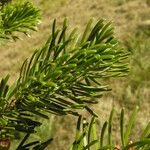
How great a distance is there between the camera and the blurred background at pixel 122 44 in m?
7.99

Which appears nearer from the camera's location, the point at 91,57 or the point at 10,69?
the point at 91,57

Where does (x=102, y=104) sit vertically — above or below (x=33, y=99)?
above

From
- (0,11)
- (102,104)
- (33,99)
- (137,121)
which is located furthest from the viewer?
(102,104)

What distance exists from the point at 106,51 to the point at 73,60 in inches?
4.2

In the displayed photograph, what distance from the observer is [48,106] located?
3.51 feet

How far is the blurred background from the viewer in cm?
799

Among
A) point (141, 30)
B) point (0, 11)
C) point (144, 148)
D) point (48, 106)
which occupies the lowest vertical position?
point (144, 148)

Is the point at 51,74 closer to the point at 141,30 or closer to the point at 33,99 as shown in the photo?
the point at 33,99

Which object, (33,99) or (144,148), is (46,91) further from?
(144,148)

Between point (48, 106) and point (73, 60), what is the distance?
0.49 ft

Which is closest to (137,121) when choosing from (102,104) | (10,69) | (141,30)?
(102,104)

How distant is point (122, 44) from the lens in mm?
9617

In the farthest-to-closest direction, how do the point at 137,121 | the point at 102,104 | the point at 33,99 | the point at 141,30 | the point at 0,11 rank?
the point at 141,30, the point at 102,104, the point at 137,121, the point at 0,11, the point at 33,99

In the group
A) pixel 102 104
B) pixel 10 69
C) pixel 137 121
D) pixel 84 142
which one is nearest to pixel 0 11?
pixel 84 142
